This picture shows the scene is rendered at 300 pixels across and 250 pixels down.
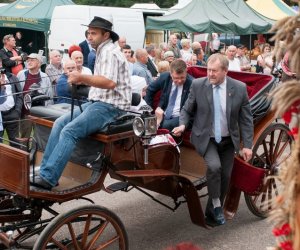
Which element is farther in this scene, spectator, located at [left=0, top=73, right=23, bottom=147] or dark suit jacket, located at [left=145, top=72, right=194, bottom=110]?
spectator, located at [left=0, top=73, right=23, bottom=147]

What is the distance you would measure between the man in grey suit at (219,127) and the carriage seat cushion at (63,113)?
0.73m

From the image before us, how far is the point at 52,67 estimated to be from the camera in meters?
7.74

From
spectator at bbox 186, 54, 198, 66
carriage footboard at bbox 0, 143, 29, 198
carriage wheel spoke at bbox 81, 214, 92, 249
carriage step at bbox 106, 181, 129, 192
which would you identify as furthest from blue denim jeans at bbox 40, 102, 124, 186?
spectator at bbox 186, 54, 198, 66

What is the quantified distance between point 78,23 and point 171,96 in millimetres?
9525

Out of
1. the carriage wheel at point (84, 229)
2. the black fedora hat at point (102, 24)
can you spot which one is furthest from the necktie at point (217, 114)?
the carriage wheel at point (84, 229)

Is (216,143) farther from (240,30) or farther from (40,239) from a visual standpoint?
(240,30)

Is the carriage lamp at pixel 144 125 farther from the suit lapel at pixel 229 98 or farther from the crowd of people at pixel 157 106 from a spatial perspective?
the suit lapel at pixel 229 98

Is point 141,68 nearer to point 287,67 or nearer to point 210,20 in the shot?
point 287,67

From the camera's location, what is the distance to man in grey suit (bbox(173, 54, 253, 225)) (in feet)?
15.5

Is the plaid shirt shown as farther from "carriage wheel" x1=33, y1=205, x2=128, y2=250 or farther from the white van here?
the white van

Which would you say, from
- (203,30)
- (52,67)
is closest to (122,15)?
(203,30)

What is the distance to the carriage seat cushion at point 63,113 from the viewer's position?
13.3 ft

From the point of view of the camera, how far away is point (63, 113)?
178 inches

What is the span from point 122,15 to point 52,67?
8.32 m
